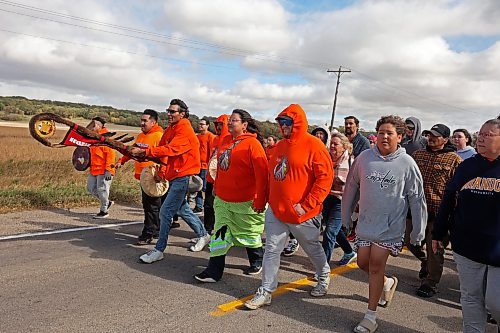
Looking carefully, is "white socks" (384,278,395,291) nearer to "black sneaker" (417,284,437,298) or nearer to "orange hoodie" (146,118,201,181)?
"black sneaker" (417,284,437,298)

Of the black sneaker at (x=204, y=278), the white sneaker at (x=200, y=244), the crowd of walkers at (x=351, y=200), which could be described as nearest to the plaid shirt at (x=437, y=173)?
the crowd of walkers at (x=351, y=200)

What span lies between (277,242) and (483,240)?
188cm

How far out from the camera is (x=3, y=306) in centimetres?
404

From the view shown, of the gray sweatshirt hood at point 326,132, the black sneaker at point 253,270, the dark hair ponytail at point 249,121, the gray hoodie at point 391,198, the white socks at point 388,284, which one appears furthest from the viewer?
the gray sweatshirt hood at point 326,132

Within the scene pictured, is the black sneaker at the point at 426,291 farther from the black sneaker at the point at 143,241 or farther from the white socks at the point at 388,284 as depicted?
the black sneaker at the point at 143,241

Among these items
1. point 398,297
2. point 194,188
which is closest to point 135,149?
point 194,188

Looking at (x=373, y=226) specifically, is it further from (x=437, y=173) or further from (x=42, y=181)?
(x=42, y=181)

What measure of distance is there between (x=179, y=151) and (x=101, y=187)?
3.02m

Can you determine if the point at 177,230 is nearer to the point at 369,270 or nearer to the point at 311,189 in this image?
the point at 311,189

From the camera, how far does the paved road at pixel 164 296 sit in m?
3.90

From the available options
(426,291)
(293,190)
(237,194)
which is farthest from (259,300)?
(426,291)

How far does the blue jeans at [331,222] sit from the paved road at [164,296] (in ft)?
1.33

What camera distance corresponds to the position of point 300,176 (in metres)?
4.36

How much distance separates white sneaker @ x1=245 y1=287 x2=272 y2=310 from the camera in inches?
169
